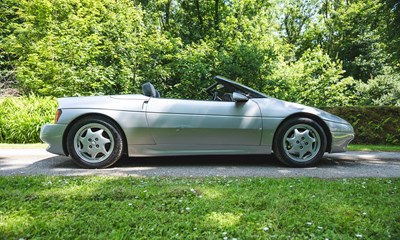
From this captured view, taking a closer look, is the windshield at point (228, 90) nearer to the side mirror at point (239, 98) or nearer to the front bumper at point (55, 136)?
A: the side mirror at point (239, 98)

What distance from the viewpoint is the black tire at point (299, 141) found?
390 centimetres

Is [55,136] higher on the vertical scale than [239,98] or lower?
lower

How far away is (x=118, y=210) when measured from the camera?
202 cm

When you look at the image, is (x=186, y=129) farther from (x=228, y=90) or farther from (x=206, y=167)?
(x=228, y=90)

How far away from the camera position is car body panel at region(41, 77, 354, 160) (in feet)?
12.3

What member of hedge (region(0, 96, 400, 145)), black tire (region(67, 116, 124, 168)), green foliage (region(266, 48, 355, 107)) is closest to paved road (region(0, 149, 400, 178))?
black tire (region(67, 116, 124, 168))

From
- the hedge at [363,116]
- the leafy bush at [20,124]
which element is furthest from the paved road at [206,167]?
the hedge at [363,116]

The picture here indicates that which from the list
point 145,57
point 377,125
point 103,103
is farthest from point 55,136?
point 145,57

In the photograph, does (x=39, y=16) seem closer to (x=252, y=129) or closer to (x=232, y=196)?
(x=252, y=129)

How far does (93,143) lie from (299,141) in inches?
107

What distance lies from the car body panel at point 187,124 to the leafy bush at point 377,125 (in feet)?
13.2

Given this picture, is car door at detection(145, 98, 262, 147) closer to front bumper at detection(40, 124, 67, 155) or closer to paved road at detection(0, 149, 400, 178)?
paved road at detection(0, 149, 400, 178)

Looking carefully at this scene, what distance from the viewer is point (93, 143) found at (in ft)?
12.2

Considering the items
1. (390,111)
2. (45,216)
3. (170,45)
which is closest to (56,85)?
(170,45)
